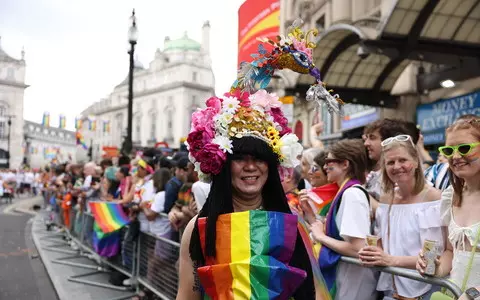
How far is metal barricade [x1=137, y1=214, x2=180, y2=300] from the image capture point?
18.6 feet

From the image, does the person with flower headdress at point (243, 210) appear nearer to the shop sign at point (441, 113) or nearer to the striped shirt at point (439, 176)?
the striped shirt at point (439, 176)

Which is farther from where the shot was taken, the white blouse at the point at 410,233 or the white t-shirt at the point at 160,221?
the white t-shirt at the point at 160,221

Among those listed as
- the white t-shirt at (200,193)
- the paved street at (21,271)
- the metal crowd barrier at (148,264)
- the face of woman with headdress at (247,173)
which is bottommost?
the paved street at (21,271)

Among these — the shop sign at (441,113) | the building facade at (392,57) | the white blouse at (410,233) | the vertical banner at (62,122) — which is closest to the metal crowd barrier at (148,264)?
the white blouse at (410,233)

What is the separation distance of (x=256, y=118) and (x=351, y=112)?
1728 centimetres

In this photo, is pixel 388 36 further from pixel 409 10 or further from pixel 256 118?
pixel 256 118

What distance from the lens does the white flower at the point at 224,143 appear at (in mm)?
2619

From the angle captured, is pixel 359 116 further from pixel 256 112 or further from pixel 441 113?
pixel 256 112

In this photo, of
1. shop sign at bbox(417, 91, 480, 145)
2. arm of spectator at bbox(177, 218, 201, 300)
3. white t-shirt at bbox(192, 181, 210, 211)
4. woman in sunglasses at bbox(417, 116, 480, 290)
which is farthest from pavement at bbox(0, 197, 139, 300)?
shop sign at bbox(417, 91, 480, 145)

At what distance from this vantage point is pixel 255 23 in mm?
32062

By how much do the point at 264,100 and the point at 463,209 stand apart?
1.36 m

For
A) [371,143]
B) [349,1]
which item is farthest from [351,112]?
[371,143]

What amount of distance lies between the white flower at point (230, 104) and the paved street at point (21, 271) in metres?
5.63

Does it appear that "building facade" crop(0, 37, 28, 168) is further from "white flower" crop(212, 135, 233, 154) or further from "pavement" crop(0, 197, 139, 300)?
"white flower" crop(212, 135, 233, 154)
